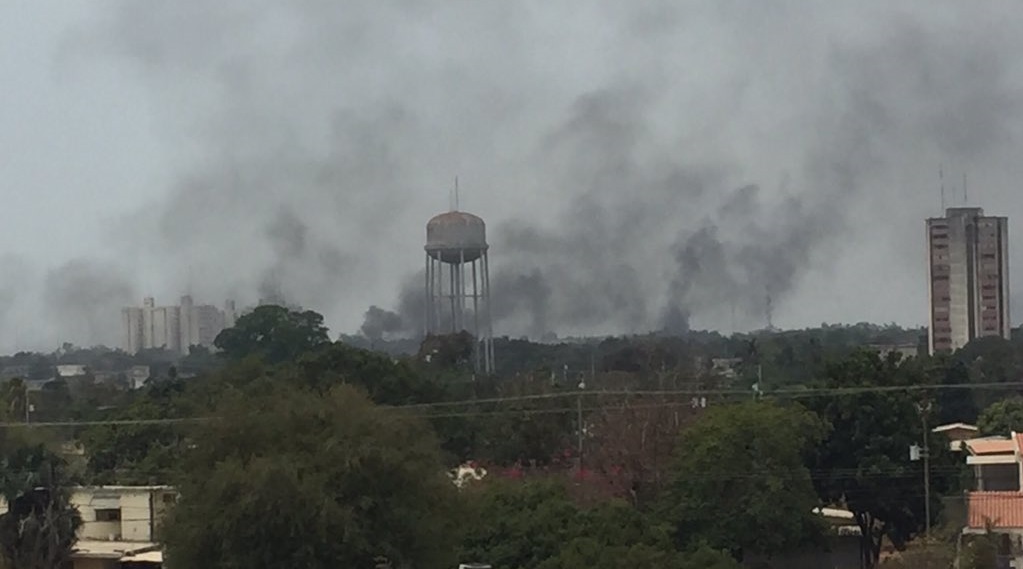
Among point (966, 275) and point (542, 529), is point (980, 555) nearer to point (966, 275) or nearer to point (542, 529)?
point (542, 529)

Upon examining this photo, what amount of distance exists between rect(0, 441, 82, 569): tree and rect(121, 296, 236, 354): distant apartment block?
285ft

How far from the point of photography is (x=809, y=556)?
24.9 metres

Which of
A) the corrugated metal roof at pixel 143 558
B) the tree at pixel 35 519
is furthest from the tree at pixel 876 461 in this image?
the tree at pixel 35 519

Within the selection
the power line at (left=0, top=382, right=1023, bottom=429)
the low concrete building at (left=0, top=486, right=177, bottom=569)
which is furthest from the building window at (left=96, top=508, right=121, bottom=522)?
the power line at (left=0, top=382, right=1023, bottom=429)

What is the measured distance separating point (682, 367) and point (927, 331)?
3384 centimetres

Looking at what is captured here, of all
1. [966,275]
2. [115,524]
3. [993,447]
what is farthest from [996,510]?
[966,275]

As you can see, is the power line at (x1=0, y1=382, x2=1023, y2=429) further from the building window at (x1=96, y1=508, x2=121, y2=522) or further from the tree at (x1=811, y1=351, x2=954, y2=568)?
the building window at (x1=96, y1=508, x2=121, y2=522)

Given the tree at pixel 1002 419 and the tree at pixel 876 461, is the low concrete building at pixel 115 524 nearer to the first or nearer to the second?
the tree at pixel 876 461

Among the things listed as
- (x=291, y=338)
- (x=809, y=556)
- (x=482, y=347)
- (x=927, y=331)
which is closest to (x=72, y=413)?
(x=291, y=338)

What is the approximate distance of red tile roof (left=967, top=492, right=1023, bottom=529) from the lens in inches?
938

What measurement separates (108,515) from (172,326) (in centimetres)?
8932

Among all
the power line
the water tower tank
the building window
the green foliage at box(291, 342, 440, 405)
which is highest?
the water tower tank

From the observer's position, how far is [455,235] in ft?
234

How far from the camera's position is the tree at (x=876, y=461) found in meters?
25.5
